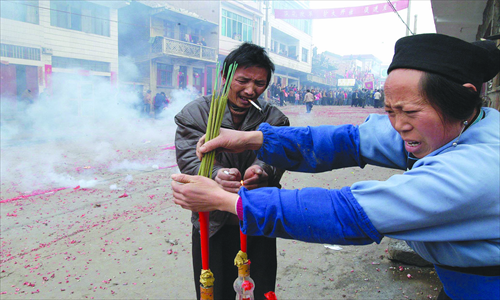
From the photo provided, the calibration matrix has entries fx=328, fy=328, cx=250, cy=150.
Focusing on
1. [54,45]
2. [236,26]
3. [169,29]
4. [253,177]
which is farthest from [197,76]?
[253,177]

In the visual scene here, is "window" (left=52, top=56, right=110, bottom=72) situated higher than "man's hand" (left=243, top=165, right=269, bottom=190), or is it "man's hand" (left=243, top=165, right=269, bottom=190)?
"window" (left=52, top=56, right=110, bottom=72)

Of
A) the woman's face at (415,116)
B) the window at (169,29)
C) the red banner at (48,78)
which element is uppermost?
the window at (169,29)

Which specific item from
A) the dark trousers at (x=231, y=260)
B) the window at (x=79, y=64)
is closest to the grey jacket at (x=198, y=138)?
the dark trousers at (x=231, y=260)

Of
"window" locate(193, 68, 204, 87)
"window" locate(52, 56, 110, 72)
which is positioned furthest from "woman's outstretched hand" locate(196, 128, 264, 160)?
"window" locate(193, 68, 204, 87)

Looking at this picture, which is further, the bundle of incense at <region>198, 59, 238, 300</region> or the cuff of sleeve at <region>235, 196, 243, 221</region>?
the bundle of incense at <region>198, 59, 238, 300</region>

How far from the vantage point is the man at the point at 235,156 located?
2033mm

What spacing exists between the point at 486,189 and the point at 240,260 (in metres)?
1.10

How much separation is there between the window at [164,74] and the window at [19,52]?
7.76 metres

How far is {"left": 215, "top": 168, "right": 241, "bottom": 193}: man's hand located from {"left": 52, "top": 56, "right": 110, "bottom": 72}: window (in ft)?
61.8

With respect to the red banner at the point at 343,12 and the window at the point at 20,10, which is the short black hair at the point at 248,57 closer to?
the red banner at the point at 343,12

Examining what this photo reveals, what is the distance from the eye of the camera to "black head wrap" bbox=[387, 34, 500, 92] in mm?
1063

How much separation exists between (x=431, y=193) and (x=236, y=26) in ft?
90.9

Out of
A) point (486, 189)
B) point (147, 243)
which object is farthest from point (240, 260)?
point (147, 243)

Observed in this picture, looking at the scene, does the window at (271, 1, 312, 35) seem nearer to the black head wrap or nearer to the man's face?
the man's face
